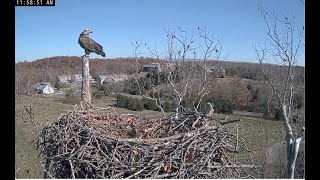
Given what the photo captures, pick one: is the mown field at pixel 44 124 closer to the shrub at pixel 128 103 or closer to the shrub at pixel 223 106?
the shrub at pixel 128 103

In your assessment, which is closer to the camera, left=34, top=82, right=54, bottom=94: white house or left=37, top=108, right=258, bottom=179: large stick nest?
left=37, top=108, right=258, bottom=179: large stick nest

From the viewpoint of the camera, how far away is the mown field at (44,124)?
9141 millimetres

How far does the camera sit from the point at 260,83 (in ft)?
60.4

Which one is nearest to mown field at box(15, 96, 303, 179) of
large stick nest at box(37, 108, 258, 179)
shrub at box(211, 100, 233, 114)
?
shrub at box(211, 100, 233, 114)

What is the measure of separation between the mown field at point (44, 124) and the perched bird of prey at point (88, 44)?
66.0 inches

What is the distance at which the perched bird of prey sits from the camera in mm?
5164

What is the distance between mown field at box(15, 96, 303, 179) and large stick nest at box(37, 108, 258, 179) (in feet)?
8.83

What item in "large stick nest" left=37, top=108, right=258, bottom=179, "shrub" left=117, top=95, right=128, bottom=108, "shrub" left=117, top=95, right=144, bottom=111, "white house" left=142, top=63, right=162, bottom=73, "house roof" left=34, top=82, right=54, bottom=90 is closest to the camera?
"large stick nest" left=37, top=108, right=258, bottom=179

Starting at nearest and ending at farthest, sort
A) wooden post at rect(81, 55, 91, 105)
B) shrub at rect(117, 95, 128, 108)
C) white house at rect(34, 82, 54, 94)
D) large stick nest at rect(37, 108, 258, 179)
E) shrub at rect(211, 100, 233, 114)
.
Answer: large stick nest at rect(37, 108, 258, 179) < wooden post at rect(81, 55, 91, 105) < white house at rect(34, 82, 54, 94) < shrub at rect(117, 95, 128, 108) < shrub at rect(211, 100, 233, 114)

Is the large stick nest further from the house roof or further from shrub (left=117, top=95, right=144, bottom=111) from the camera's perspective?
the house roof

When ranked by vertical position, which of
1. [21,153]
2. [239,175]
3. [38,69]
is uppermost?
[38,69]
